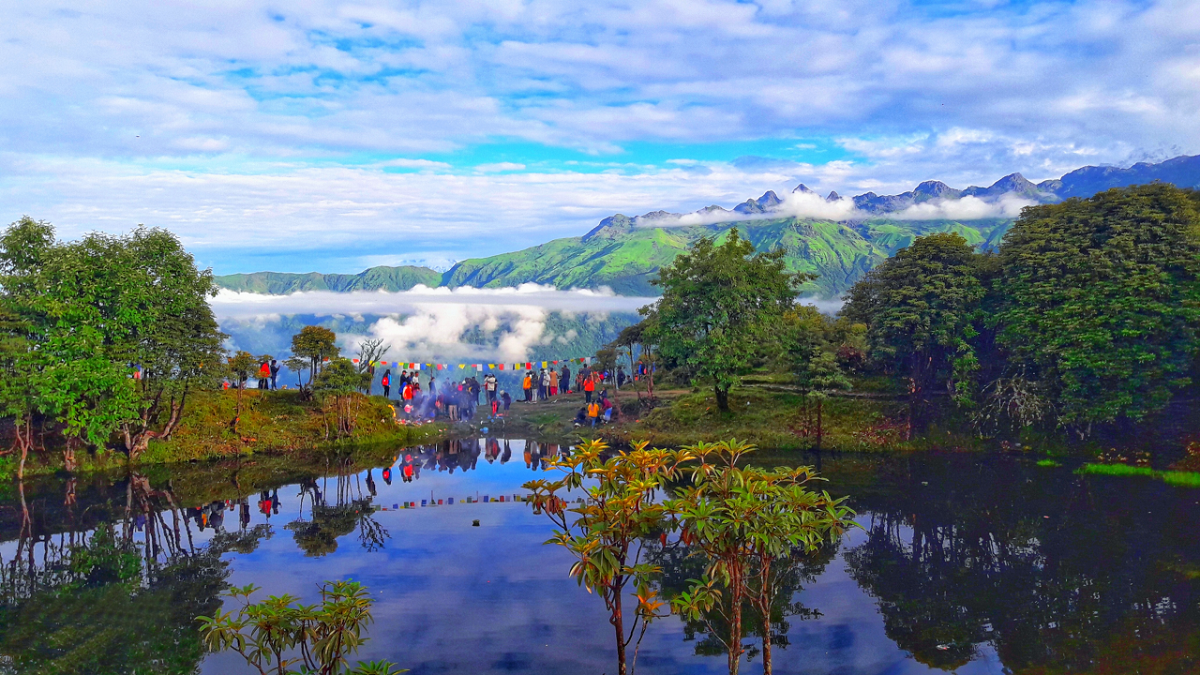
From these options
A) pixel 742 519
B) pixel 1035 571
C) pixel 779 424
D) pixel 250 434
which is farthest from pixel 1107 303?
pixel 250 434

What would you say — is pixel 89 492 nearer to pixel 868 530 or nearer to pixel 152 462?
pixel 152 462

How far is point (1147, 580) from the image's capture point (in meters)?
→ 18.3

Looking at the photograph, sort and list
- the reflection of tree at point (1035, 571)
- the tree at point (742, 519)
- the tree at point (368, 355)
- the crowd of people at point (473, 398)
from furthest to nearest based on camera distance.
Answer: the crowd of people at point (473, 398), the tree at point (368, 355), the reflection of tree at point (1035, 571), the tree at point (742, 519)

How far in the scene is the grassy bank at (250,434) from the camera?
33.6m

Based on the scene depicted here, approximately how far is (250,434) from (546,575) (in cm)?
2710

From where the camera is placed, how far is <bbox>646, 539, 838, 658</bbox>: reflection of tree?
15.0 m

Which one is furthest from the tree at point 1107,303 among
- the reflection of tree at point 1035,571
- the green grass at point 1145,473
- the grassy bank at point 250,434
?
the grassy bank at point 250,434

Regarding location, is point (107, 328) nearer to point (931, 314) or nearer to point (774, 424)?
point (774, 424)

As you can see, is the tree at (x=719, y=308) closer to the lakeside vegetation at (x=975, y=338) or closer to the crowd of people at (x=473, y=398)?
the lakeside vegetation at (x=975, y=338)

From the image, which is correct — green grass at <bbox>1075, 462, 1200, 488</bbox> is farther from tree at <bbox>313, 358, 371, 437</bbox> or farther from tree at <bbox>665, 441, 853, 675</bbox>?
tree at <bbox>313, 358, 371, 437</bbox>

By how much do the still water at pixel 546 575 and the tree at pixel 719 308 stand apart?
10.5m

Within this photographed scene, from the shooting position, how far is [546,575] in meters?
19.3

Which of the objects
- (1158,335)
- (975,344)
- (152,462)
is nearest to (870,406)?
(975,344)

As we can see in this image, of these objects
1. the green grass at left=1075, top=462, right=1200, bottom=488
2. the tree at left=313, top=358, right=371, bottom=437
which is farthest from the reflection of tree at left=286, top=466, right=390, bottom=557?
the green grass at left=1075, top=462, right=1200, bottom=488
